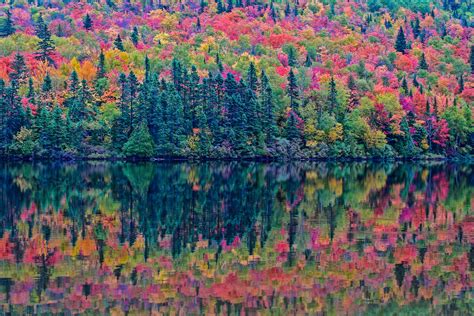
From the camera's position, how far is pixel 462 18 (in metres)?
188

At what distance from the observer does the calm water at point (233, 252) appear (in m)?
20.1

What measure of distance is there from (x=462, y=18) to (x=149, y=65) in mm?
97508

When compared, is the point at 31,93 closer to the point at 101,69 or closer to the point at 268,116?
the point at 101,69

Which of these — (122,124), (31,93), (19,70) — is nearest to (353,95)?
(122,124)

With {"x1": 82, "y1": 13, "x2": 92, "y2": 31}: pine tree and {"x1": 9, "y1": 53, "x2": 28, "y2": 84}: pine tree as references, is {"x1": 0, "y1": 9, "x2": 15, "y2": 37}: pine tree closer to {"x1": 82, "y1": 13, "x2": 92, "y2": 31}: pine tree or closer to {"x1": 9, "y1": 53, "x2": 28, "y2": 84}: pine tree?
{"x1": 82, "y1": 13, "x2": 92, "y2": 31}: pine tree

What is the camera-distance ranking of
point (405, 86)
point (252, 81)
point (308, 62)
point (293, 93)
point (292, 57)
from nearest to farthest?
point (293, 93) < point (252, 81) < point (405, 86) < point (308, 62) < point (292, 57)

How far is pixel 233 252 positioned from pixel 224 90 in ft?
240

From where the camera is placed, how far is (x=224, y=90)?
9819 cm

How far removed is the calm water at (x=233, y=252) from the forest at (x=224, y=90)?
150 feet

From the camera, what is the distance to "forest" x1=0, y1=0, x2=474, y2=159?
90688 millimetres

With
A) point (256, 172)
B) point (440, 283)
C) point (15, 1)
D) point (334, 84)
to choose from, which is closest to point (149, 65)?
point (334, 84)

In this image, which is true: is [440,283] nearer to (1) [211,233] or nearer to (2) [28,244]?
(1) [211,233]

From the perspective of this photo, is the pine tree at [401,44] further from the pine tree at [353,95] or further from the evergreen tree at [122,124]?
the evergreen tree at [122,124]

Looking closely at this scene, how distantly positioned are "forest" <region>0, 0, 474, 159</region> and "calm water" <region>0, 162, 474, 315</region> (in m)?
45.7
